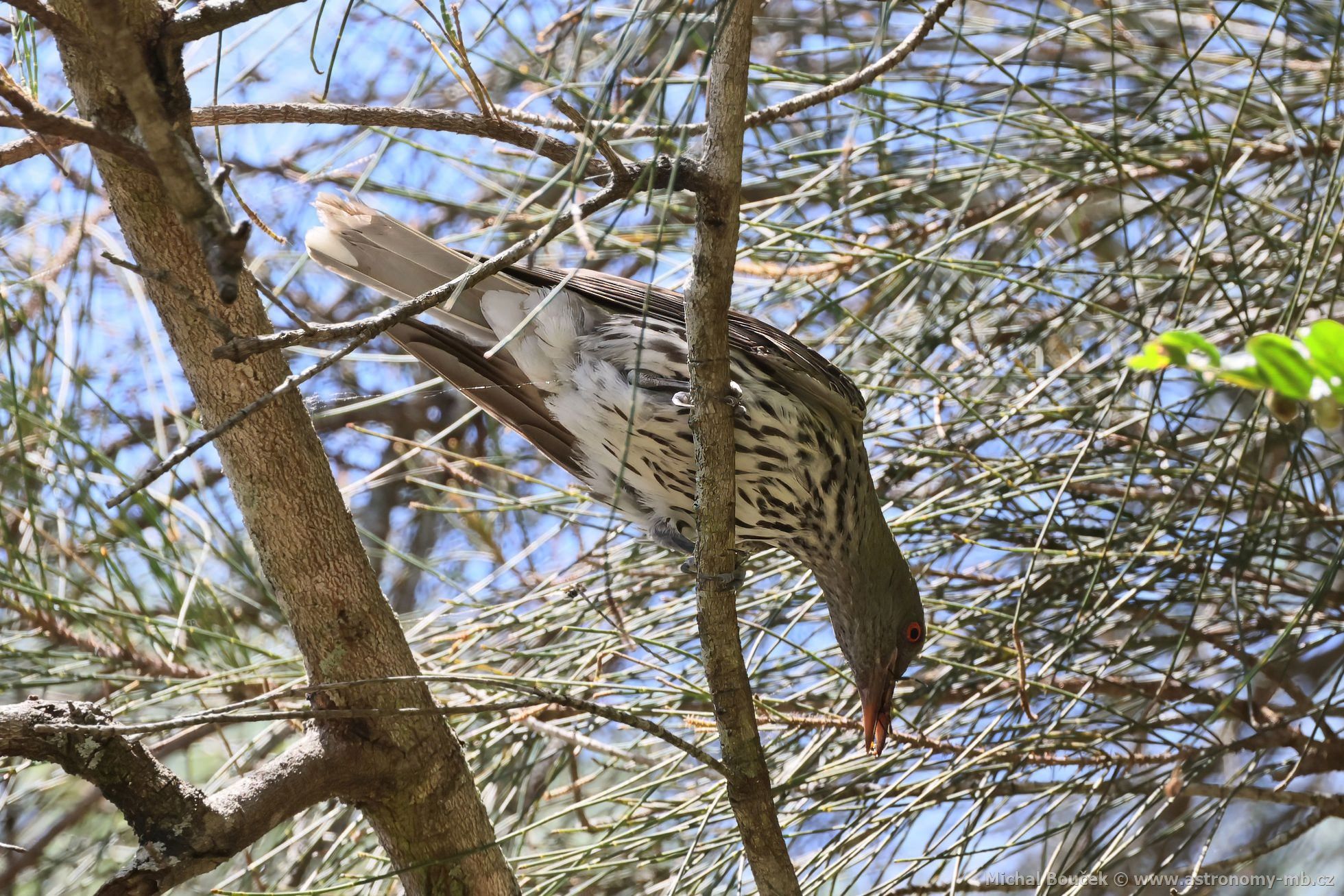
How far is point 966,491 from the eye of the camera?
2926mm

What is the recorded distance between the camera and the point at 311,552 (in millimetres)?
1853

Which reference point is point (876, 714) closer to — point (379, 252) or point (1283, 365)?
point (379, 252)

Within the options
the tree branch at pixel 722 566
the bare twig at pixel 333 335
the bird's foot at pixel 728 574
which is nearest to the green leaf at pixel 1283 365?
the bare twig at pixel 333 335

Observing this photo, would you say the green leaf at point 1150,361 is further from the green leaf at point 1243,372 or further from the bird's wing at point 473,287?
the bird's wing at point 473,287

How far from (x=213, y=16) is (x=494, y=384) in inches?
61.5

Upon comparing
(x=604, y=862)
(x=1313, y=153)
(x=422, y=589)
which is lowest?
(x=604, y=862)

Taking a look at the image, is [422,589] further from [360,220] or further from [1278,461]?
[1278,461]

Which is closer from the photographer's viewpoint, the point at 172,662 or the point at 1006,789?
the point at 1006,789

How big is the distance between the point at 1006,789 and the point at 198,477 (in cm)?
222

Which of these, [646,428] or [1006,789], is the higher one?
[646,428]

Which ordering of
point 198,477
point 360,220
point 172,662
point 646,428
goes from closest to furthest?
point 360,220, point 646,428, point 172,662, point 198,477

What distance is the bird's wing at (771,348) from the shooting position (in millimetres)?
2568

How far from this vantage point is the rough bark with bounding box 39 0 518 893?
5.30 feet

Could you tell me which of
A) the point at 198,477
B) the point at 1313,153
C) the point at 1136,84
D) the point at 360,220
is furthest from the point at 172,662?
the point at 1136,84
